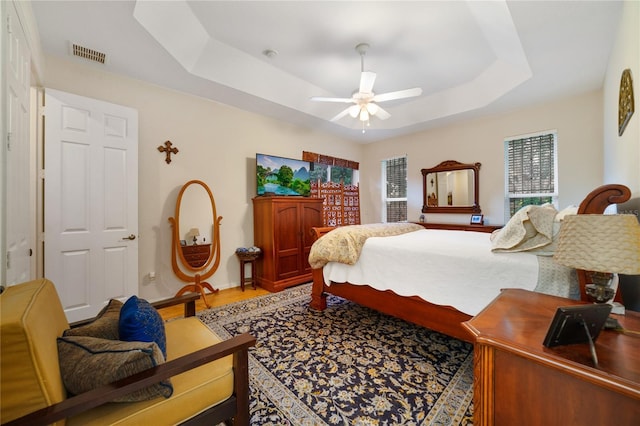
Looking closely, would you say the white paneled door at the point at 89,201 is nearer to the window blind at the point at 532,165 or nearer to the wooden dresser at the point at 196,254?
the wooden dresser at the point at 196,254

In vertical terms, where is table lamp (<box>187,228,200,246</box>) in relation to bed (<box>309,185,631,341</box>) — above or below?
above

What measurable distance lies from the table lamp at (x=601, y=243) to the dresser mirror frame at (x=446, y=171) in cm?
380

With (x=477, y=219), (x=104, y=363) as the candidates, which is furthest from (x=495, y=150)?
(x=104, y=363)

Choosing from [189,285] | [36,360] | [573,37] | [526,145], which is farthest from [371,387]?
[526,145]

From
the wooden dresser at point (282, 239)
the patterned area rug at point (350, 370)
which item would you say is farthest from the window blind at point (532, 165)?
the wooden dresser at point (282, 239)

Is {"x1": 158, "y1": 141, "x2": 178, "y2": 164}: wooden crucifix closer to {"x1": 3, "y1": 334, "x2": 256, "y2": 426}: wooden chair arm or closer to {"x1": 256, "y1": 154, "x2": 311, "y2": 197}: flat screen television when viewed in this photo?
{"x1": 256, "y1": 154, "x2": 311, "y2": 197}: flat screen television

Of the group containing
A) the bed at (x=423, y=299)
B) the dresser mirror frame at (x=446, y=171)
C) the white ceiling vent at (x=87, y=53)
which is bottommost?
the bed at (x=423, y=299)

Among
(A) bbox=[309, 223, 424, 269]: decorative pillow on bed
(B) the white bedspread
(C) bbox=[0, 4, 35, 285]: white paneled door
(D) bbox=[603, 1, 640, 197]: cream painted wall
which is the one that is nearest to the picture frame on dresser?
(D) bbox=[603, 1, 640, 197]: cream painted wall

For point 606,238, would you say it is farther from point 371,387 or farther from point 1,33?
point 1,33

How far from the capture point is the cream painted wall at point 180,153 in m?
3.00

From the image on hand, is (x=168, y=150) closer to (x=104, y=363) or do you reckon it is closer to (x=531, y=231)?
(x=104, y=363)

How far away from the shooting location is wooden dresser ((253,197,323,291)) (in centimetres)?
386

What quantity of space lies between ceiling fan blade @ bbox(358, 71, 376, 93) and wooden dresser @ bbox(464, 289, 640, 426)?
8.14 ft

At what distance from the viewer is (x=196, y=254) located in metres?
3.46
